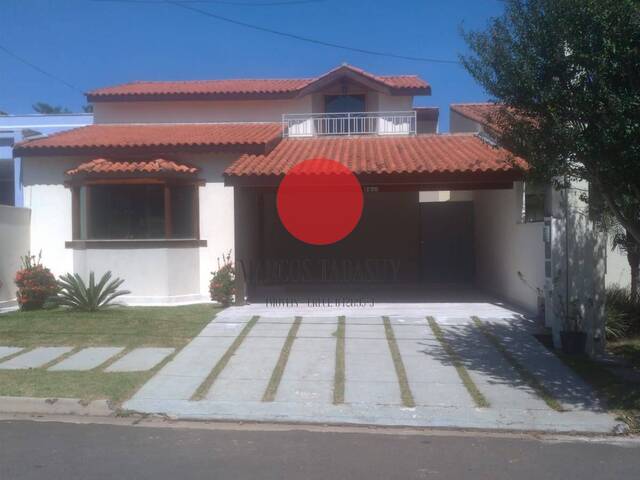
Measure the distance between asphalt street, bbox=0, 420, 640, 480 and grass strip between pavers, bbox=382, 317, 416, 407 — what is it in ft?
2.83

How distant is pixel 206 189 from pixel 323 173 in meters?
2.82

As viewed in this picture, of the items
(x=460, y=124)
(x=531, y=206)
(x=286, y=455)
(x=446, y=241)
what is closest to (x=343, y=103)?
(x=460, y=124)

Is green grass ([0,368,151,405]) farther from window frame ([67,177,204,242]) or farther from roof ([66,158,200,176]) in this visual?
roof ([66,158,200,176])

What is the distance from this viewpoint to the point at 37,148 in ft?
44.7

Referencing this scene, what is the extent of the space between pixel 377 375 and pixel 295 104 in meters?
11.8

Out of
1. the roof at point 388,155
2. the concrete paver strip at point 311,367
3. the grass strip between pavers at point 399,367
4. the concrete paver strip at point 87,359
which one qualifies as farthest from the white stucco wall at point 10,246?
the grass strip between pavers at point 399,367

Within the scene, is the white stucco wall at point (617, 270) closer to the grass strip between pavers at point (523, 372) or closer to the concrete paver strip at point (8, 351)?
the grass strip between pavers at point (523, 372)

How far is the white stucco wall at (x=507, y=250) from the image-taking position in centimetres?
1102

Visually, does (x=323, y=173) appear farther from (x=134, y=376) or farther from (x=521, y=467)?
(x=521, y=467)

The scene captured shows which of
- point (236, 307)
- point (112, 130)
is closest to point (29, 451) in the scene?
point (236, 307)

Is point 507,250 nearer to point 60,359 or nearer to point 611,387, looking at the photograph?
point 611,387

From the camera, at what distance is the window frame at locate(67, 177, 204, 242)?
13.2 m

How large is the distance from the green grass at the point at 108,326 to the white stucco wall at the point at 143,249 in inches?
31.0

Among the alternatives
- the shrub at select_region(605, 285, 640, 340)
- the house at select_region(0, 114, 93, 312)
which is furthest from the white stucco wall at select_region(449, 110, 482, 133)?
the house at select_region(0, 114, 93, 312)
